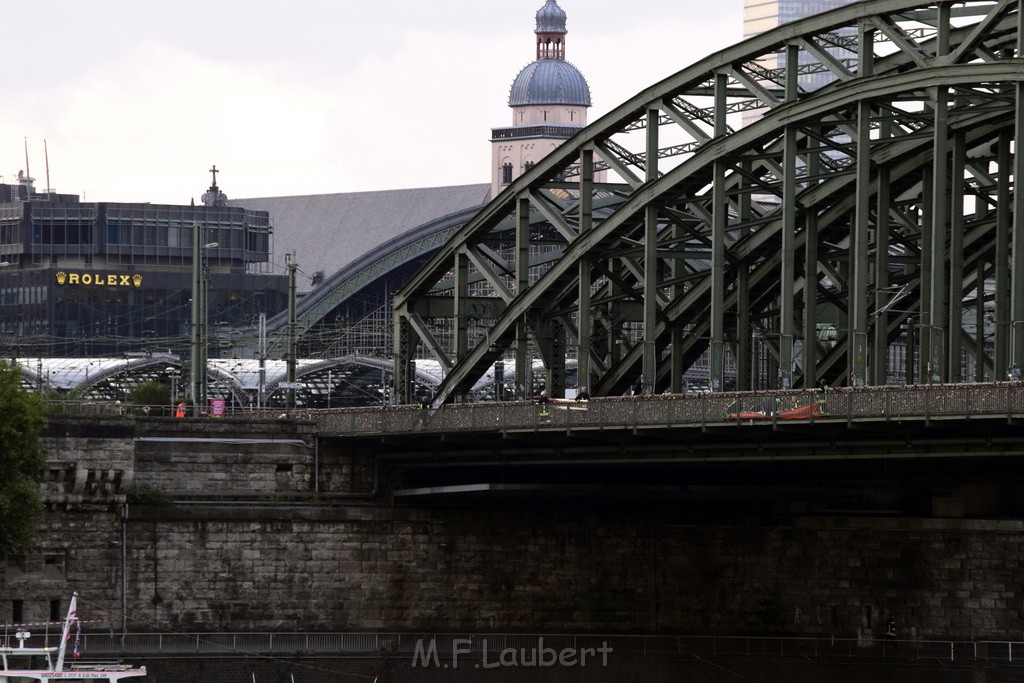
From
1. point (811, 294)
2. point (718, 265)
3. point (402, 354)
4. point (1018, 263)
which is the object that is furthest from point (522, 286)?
point (1018, 263)

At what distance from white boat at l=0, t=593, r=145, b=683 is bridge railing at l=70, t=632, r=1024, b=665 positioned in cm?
455

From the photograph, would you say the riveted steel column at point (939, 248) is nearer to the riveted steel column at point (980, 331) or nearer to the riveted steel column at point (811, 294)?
the riveted steel column at point (980, 331)

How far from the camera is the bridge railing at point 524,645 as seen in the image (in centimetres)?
8262

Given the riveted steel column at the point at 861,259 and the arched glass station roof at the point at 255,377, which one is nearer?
the riveted steel column at the point at 861,259

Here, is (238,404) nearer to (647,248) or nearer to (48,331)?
(48,331)

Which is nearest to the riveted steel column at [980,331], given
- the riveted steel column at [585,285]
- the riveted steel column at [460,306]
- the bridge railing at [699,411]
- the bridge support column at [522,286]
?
the bridge railing at [699,411]

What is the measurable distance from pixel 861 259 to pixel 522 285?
1974cm

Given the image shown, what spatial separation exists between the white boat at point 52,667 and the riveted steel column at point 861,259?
24.4 meters

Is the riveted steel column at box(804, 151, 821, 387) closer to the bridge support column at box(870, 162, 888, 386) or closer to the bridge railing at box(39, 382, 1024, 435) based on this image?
the bridge support column at box(870, 162, 888, 386)

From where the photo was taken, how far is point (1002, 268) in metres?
77.2

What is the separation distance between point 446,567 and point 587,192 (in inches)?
594

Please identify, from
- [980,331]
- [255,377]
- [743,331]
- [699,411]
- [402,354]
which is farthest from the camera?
[255,377]

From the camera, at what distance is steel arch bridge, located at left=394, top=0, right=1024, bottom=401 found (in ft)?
253

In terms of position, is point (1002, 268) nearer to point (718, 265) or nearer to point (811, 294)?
point (811, 294)
